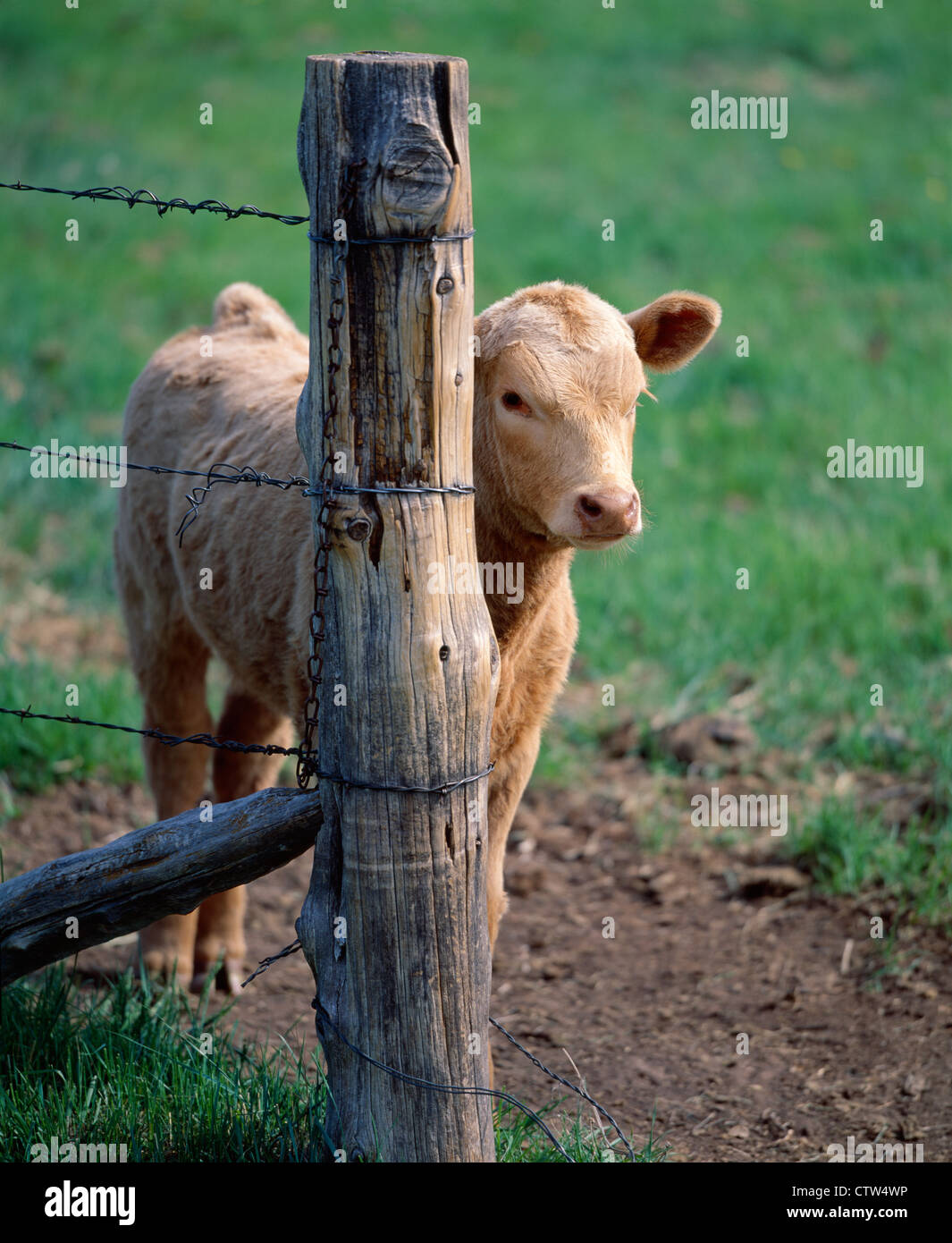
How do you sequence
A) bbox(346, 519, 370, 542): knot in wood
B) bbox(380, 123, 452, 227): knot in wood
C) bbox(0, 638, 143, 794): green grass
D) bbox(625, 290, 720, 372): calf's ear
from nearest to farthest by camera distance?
1. bbox(380, 123, 452, 227): knot in wood
2. bbox(346, 519, 370, 542): knot in wood
3. bbox(625, 290, 720, 372): calf's ear
4. bbox(0, 638, 143, 794): green grass

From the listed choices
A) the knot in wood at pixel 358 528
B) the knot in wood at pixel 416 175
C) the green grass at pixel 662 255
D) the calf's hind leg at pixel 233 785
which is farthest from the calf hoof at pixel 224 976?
the knot in wood at pixel 416 175

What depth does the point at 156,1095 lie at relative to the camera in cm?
294

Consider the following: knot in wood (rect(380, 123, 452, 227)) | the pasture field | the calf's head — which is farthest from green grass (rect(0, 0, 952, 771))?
knot in wood (rect(380, 123, 452, 227))

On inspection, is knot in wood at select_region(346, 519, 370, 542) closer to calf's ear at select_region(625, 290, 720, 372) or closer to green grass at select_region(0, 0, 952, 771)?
calf's ear at select_region(625, 290, 720, 372)

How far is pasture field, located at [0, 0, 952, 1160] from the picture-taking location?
5.25 metres

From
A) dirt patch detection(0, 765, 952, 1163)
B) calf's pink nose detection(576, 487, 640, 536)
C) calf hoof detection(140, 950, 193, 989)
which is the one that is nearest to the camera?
calf's pink nose detection(576, 487, 640, 536)

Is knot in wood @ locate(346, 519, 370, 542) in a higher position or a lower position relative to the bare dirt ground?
higher

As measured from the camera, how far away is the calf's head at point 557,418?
2.81m

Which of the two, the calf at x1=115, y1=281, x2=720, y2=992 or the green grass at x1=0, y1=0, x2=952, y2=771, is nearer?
the calf at x1=115, y1=281, x2=720, y2=992

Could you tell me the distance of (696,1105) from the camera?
3.63m

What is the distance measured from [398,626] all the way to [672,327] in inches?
55.1

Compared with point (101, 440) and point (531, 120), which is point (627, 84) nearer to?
point (531, 120)

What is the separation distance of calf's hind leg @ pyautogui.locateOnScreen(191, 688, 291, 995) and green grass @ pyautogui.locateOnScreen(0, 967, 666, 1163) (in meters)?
0.80

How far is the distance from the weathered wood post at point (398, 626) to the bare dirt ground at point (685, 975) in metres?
1.13
